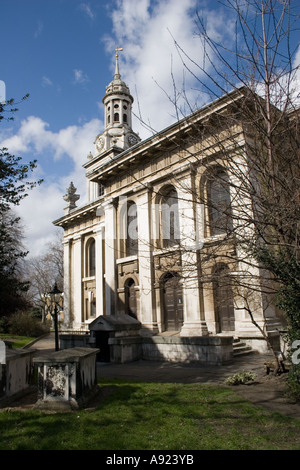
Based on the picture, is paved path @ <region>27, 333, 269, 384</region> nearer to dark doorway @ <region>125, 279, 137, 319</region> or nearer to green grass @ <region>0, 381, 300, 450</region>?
green grass @ <region>0, 381, 300, 450</region>

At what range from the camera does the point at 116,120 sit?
40.9m

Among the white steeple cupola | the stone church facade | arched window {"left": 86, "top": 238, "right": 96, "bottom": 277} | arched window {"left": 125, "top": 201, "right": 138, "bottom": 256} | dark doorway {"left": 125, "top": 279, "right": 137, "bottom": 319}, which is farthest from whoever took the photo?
the white steeple cupola

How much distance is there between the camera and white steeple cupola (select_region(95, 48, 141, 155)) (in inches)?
1553

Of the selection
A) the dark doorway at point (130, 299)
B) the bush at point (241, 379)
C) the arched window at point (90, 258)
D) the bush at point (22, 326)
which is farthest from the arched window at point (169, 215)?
the bush at point (22, 326)

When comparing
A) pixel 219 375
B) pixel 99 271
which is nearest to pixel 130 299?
pixel 99 271

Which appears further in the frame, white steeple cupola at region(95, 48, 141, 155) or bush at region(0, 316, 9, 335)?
white steeple cupola at region(95, 48, 141, 155)

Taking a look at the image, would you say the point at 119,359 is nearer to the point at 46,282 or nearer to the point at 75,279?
the point at 75,279

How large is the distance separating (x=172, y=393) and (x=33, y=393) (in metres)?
3.17

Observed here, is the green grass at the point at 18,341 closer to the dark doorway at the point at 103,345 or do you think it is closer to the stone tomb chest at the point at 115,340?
the dark doorway at the point at 103,345

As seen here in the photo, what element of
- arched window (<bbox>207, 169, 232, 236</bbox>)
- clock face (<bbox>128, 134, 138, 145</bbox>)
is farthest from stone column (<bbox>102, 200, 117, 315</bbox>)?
clock face (<bbox>128, 134, 138, 145</bbox>)

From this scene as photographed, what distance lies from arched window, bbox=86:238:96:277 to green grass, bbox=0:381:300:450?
2141 cm

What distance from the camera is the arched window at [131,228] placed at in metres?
20.3

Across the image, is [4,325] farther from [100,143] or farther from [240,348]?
[240,348]
